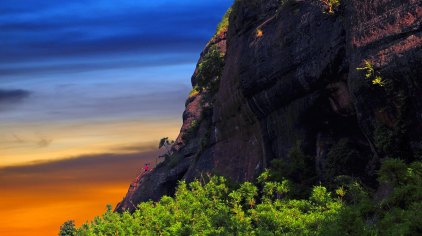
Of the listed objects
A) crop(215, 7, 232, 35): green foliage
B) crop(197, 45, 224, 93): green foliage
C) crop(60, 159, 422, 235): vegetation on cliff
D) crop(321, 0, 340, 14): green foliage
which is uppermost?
crop(215, 7, 232, 35): green foliage

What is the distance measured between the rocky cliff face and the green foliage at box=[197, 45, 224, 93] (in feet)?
1.35

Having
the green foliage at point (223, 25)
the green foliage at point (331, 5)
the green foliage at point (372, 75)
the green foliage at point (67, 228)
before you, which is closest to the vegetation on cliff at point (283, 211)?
the green foliage at point (372, 75)

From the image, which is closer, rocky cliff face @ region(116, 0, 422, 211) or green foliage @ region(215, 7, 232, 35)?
rocky cliff face @ region(116, 0, 422, 211)

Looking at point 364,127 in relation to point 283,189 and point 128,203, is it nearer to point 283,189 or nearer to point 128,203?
point 283,189

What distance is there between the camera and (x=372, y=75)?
33.1m

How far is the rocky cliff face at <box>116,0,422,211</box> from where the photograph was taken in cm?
3244

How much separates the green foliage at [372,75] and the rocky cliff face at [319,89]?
0.06 m

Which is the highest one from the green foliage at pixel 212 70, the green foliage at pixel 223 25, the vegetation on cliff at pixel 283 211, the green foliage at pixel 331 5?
the green foliage at pixel 223 25

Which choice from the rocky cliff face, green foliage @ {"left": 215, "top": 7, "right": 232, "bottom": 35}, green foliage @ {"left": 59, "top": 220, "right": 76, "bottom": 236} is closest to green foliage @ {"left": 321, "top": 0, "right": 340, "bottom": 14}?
the rocky cliff face

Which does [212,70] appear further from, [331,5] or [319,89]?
[331,5]

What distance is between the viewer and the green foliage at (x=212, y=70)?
64500mm

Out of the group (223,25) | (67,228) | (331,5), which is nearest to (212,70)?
(223,25)

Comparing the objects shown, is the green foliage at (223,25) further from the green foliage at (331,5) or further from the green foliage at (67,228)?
the green foliage at (331,5)

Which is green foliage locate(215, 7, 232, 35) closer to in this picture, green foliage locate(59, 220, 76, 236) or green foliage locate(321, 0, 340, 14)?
green foliage locate(59, 220, 76, 236)
